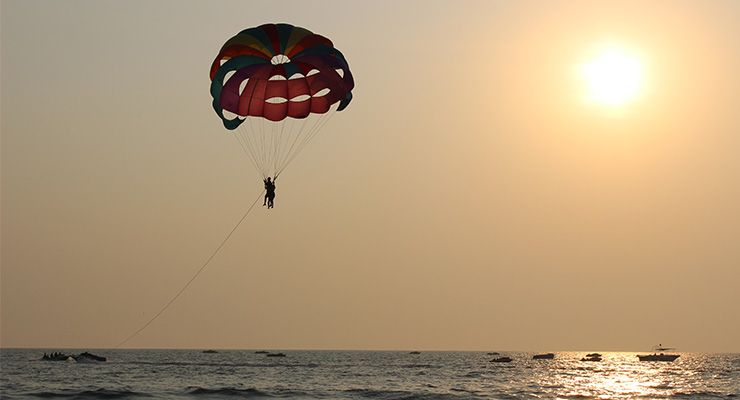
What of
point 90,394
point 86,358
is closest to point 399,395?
point 90,394

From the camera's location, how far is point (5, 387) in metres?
46.2

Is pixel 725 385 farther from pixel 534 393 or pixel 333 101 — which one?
pixel 333 101

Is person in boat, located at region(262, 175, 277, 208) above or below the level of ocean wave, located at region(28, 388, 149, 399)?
above

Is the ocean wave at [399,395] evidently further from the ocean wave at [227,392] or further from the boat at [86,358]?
the boat at [86,358]

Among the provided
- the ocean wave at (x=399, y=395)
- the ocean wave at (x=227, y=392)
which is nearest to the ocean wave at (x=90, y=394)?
the ocean wave at (x=227, y=392)

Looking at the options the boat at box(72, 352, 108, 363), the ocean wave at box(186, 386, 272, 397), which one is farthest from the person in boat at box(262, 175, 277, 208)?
the boat at box(72, 352, 108, 363)

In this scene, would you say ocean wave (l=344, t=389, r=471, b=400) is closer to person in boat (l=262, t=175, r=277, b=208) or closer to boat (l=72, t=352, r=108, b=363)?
person in boat (l=262, t=175, r=277, b=208)

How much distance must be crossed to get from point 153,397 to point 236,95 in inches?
653

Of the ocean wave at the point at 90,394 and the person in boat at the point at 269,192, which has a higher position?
the person in boat at the point at 269,192

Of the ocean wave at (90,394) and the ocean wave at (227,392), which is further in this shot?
the ocean wave at (227,392)

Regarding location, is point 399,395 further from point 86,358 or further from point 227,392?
point 86,358

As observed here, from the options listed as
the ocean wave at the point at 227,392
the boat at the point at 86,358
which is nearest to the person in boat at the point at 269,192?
the ocean wave at the point at 227,392

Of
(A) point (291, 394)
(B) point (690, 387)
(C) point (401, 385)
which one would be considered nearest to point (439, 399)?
(A) point (291, 394)

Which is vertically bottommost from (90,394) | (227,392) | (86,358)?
(90,394)
